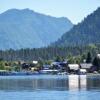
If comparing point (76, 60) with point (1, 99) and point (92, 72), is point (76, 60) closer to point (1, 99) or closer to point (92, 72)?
point (92, 72)

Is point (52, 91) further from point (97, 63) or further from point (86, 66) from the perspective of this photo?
point (86, 66)

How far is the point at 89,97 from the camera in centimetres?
4656

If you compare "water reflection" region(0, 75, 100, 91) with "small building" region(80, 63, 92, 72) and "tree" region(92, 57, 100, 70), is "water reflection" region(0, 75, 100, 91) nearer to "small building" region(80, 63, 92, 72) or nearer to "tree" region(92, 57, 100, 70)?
"tree" region(92, 57, 100, 70)

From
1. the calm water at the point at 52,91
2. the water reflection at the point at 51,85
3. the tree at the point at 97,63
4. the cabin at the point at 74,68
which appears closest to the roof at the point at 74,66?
the cabin at the point at 74,68

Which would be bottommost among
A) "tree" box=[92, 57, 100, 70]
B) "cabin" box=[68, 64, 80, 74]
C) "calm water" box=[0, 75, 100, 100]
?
"calm water" box=[0, 75, 100, 100]

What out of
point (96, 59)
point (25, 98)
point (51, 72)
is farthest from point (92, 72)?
point (25, 98)

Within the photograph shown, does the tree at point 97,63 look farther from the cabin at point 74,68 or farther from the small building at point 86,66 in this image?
the cabin at point 74,68

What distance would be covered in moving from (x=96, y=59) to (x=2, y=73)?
41.7m

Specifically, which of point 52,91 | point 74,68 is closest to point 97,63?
point 74,68

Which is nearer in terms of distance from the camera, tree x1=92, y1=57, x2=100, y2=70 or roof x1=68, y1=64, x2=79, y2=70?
tree x1=92, y1=57, x2=100, y2=70

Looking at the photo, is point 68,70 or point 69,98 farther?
point 68,70

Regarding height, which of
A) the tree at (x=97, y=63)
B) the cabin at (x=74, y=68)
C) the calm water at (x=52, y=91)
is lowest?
the calm water at (x=52, y=91)

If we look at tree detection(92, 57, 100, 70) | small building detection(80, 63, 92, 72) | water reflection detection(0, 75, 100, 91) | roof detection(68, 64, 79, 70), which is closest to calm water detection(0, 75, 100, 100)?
water reflection detection(0, 75, 100, 91)

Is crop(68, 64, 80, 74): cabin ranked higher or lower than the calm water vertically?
higher
